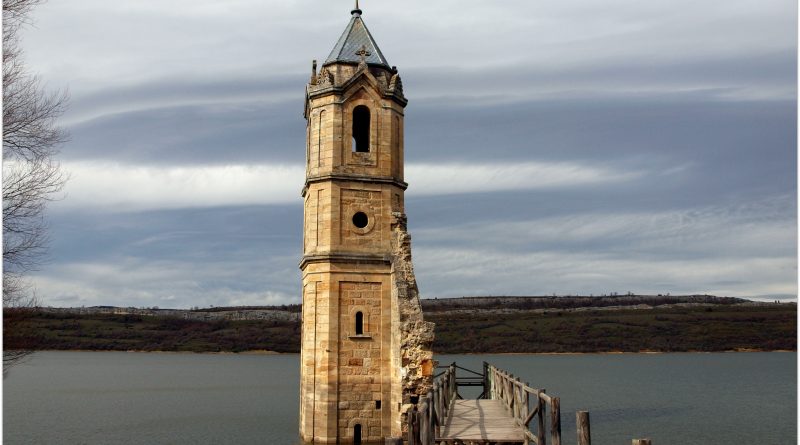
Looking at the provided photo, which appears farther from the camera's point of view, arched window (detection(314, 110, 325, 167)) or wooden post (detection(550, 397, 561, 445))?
arched window (detection(314, 110, 325, 167))

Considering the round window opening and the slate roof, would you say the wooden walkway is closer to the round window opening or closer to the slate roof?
the round window opening

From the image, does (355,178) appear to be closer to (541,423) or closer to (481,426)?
(481,426)

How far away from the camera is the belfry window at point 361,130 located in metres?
26.6

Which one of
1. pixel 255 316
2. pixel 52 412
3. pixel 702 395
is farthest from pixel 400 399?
pixel 255 316

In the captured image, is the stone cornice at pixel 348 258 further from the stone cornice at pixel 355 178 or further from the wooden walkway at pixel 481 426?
the wooden walkway at pixel 481 426

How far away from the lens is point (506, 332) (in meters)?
115

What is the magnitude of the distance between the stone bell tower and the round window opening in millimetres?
32

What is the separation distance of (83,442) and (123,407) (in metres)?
15.6

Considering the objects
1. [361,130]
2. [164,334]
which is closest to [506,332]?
[164,334]

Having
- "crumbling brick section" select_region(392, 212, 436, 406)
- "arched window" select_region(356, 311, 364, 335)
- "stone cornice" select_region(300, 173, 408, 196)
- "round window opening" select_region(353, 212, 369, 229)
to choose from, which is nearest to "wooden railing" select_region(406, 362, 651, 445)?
"crumbling brick section" select_region(392, 212, 436, 406)

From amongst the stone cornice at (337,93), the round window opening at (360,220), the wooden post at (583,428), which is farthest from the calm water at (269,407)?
the wooden post at (583,428)

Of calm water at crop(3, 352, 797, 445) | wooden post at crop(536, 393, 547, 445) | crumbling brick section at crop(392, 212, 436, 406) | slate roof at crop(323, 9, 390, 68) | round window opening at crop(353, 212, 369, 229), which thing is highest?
slate roof at crop(323, 9, 390, 68)

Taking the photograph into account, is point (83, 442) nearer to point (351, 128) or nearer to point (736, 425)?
point (351, 128)

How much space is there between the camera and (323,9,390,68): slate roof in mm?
25906
